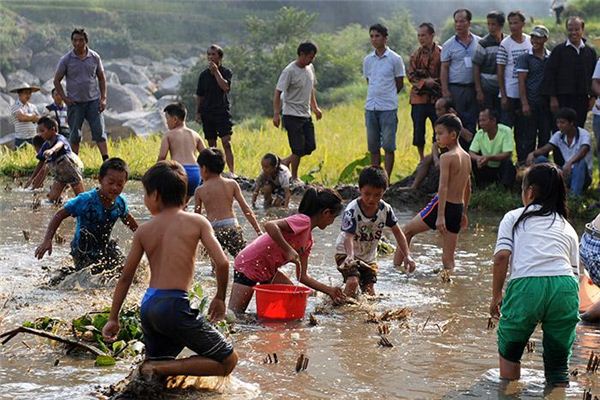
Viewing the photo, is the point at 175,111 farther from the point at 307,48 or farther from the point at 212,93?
the point at 212,93

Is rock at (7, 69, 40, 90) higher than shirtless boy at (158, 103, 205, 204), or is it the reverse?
shirtless boy at (158, 103, 205, 204)

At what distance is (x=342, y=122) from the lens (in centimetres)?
2123

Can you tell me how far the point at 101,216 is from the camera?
27.9 ft

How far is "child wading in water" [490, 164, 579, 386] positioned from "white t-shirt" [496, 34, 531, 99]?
745 centimetres

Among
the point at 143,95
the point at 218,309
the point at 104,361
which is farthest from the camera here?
the point at 143,95

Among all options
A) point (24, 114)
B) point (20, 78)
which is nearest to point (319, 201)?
point (24, 114)

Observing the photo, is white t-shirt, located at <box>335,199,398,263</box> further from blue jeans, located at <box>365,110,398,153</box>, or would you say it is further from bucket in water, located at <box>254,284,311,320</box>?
blue jeans, located at <box>365,110,398,153</box>

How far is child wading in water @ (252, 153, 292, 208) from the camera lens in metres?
12.9

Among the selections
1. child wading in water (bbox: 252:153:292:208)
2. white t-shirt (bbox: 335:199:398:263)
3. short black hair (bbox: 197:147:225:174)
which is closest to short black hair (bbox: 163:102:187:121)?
child wading in water (bbox: 252:153:292:208)

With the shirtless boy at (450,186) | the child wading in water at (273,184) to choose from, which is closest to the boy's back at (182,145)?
the child wading in water at (273,184)

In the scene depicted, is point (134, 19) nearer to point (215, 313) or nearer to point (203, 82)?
point (203, 82)

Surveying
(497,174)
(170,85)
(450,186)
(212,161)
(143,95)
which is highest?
(212,161)

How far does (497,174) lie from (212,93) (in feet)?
13.6

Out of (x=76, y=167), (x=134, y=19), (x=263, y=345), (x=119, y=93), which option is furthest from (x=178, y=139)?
(x=134, y=19)
